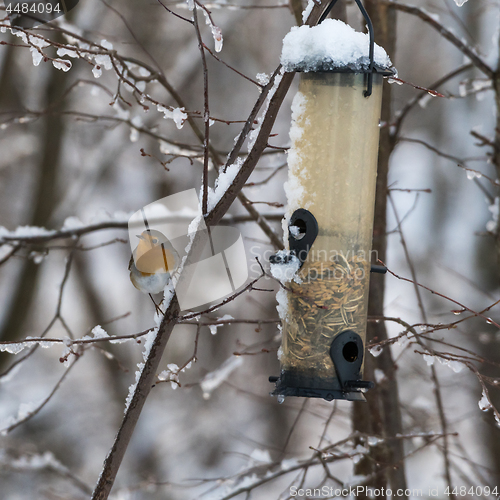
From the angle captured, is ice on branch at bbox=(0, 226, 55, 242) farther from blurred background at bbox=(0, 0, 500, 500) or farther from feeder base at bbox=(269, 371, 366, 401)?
blurred background at bbox=(0, 0, 500, 500)

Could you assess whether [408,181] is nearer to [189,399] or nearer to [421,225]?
[421,225]

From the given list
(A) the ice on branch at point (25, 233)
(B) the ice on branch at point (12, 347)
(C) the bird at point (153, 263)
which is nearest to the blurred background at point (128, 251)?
(A) the ice on branch at point (25, 233)

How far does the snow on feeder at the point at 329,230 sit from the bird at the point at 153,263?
477 millimetres

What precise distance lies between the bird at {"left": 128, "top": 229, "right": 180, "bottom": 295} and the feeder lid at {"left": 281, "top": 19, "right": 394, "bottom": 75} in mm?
926

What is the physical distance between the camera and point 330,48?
1771mm

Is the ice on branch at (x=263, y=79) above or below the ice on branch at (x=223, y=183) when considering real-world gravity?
above

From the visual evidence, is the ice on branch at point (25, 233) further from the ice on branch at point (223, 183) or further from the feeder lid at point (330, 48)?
the feeder lid at point (330, 48)

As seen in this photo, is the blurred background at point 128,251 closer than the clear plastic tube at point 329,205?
No

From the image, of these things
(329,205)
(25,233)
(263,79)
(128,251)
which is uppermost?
(128,251)

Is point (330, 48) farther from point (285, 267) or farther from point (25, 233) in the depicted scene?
point (25, 233)

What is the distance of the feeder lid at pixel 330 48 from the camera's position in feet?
5.71

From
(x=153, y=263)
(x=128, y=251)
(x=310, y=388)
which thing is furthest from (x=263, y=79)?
(x=128, y=251)

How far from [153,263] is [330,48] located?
1.06m

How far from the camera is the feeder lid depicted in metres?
1.74
